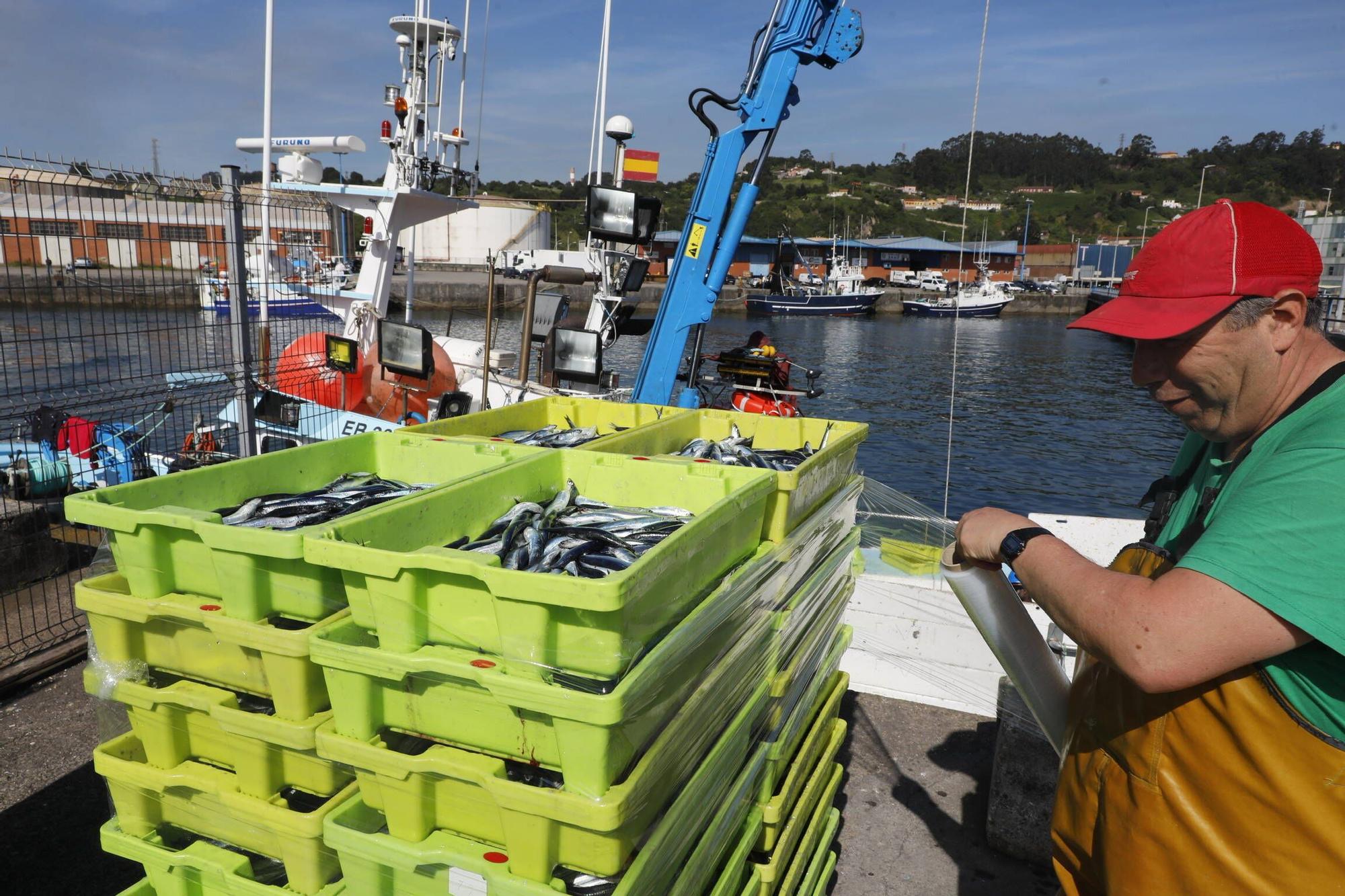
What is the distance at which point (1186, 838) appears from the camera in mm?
1659

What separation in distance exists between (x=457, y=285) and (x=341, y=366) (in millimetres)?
48364

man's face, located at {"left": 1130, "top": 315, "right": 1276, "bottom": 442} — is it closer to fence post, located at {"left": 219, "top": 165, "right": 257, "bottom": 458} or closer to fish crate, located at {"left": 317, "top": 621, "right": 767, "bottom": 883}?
fish crate, located at {"left": 317, "top": 621, "right": 767, "bottom": 883}

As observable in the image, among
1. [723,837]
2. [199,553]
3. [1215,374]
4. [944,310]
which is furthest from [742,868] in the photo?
[944,310]

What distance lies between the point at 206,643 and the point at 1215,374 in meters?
2.33

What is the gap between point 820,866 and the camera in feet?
10.7

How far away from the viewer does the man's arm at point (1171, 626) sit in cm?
141

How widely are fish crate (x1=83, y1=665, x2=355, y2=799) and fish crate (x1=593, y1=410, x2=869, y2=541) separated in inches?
55.0

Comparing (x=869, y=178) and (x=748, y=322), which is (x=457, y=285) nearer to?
(x=748, y=322)

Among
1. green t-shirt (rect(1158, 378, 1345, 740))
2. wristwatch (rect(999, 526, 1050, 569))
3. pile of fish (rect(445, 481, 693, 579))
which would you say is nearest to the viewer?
green t-shirt (rect(1158, 378, 1345, 740))

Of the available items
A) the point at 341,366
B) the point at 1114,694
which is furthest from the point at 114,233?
the point at 1114,694

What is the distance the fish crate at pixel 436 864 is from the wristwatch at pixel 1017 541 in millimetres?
933

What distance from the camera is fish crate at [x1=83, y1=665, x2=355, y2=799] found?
1872 millimetres

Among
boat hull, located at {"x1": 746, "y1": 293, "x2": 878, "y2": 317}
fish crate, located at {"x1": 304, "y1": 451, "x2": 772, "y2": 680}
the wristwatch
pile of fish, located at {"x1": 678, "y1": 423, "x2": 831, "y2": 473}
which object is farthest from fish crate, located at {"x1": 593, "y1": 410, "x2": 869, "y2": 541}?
boat hull, located at {"x1": 746, "y1": 293, "x2": 878, "y2": 317}

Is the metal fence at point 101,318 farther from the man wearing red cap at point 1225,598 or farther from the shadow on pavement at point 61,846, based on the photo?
the man wearing red cap at point 1225,598
